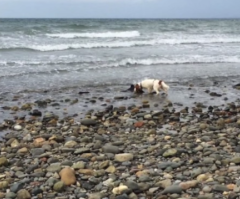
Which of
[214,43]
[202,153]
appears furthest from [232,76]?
[214,43]

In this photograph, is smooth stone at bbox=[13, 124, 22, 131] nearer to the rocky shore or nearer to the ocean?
the rocky shore

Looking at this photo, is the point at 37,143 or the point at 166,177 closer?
the point at 166,177

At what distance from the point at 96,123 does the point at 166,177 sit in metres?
3.32

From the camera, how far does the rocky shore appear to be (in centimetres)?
507

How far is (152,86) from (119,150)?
17.6 feet

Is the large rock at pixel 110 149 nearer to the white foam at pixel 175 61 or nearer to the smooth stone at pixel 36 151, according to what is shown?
the smooth stone at pixel 36 151

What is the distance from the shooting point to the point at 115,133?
7773mm

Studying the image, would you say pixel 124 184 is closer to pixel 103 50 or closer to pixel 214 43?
pixel 103 50

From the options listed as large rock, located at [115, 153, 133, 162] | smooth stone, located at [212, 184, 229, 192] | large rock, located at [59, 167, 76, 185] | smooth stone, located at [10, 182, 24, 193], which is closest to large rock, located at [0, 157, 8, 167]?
smooth stone, located at [10, 182, 24, 193]

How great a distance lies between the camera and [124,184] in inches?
201

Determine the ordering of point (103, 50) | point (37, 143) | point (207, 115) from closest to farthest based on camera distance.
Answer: point (37, 143)
point (207, 115)
point (103, 50)

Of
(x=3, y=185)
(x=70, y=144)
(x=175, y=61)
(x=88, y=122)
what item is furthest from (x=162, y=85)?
(x=175, y=61)

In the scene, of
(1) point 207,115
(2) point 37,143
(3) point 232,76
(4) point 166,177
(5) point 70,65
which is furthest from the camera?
(5) point 70,65

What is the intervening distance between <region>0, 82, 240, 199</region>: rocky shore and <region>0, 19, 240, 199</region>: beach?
16 millimetres
